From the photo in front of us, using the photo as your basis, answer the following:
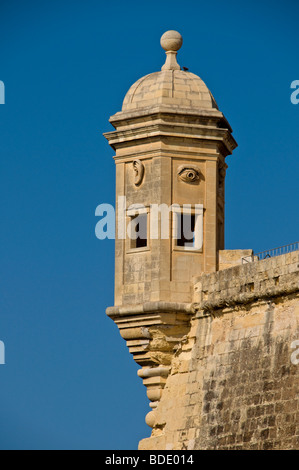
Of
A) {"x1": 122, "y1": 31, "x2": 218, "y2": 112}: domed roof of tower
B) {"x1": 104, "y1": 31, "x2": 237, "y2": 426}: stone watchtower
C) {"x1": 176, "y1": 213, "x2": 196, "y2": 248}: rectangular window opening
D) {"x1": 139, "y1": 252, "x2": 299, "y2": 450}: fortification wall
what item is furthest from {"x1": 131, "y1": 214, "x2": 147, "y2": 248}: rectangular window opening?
{"x1": 122, "y1": 31, "x2": 218, "y2": 112}: domed roof of tower

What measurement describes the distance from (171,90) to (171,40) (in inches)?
51.5

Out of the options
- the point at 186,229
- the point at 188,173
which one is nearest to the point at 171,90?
the point at 188,173

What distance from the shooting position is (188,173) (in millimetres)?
42281

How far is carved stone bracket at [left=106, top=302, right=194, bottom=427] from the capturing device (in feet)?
137

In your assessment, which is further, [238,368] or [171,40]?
[171,40]

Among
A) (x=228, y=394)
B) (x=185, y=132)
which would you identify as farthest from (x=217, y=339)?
(x=185, y=132)

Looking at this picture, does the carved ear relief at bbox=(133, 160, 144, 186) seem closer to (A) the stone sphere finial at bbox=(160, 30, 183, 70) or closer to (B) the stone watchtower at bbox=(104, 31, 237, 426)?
(B) the stone watchtower at bbox=(104, 31, 237, 426)

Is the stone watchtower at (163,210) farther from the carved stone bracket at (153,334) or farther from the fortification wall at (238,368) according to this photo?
the fortification wall at (238,368)

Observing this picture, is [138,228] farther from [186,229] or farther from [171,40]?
[171,40]

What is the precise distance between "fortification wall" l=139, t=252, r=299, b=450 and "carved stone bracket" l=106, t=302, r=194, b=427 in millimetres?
186

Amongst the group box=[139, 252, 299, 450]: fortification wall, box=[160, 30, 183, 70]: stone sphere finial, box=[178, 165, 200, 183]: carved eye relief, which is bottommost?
box=[139, 252, 299, 450]: fortification wall

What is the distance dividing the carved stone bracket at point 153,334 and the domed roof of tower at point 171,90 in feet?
13.1
